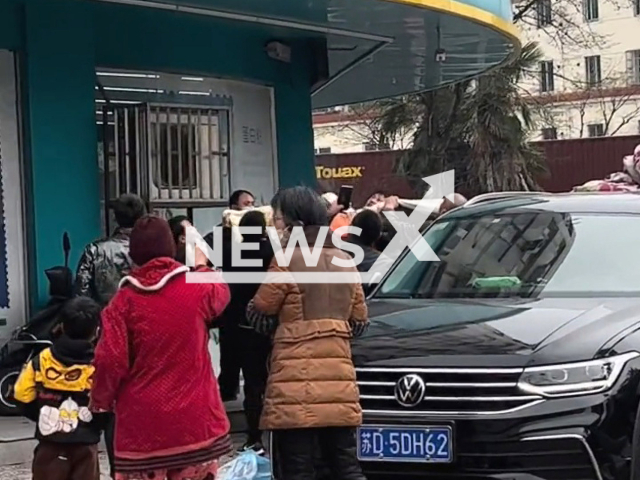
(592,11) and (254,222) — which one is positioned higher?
(592,11)

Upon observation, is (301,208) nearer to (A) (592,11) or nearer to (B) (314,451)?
(B) (314,451)

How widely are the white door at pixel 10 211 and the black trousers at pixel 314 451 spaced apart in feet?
14.3

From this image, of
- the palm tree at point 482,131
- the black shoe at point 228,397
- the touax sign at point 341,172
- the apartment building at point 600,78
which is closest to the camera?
the black shoe at point 228,397

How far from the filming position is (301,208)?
5.39 meters

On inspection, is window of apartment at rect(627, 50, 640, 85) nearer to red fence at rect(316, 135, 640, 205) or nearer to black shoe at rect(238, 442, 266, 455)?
red fence at rect(316, 135, 640, 205)

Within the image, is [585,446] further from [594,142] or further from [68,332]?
[594,142]

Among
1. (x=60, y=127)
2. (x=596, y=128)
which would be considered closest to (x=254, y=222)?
(x=60, y=127)

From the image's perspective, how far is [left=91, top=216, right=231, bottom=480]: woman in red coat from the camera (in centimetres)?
459

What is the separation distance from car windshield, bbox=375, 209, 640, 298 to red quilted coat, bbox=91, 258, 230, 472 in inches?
82.7

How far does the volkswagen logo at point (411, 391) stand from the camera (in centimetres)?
521

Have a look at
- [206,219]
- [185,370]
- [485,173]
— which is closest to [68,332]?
[185,370]

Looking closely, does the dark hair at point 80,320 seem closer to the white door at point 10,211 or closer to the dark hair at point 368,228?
the dark hair at point 368,228

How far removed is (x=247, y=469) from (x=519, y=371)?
1.84 m

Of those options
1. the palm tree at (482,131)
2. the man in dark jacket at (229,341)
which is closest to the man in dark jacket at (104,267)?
the man in dark jacket at (229,341)
